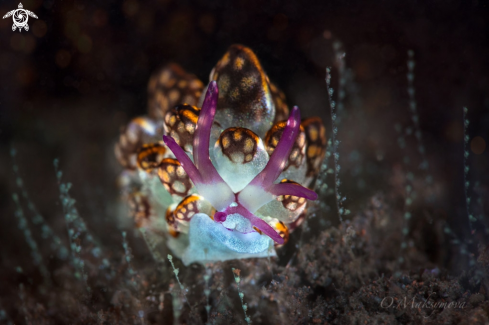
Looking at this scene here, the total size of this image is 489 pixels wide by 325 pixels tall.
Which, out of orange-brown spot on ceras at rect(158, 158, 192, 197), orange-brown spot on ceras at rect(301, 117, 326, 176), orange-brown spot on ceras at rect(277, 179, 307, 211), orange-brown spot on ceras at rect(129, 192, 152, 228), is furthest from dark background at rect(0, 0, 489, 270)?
orange-brown spot on ceras at rect(158, 158, 192, 197)

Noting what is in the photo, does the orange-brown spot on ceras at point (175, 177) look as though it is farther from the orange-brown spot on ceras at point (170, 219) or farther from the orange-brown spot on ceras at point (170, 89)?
the orange-brown spot on ceras at point (170, 89)

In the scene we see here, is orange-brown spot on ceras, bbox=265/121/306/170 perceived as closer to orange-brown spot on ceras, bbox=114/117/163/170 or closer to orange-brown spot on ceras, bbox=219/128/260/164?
orange-brown spot on ceras, bbox=219/128/260/164

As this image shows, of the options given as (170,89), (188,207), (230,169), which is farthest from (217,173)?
(170,89)

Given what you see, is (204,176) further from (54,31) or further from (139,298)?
(54,31)

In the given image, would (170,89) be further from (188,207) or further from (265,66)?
(188,207)

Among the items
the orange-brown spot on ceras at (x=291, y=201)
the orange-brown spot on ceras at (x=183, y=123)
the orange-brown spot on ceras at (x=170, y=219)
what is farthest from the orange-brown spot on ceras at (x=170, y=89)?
the orange-brown spot on ceras at (x=291, y=201)
